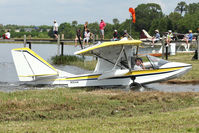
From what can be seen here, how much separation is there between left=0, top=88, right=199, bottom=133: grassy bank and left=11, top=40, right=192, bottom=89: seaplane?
4.81 ft

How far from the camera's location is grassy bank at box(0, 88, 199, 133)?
8.38 metres

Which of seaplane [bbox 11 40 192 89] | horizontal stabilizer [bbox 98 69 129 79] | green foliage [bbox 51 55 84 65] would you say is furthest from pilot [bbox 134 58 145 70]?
green foliage [bbox 51 55 84 65]

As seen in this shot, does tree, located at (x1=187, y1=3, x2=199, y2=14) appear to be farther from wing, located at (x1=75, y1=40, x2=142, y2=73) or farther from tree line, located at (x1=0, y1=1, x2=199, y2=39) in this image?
wing, located at (x1=75, y1=40, x2=142, y2=73)

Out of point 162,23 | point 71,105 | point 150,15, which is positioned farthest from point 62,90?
point 150,15

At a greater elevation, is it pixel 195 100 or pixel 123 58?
pixel 123 58

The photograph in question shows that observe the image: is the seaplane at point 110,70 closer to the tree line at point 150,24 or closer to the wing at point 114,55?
the wing at point 114,55

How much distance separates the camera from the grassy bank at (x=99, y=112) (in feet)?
27.5

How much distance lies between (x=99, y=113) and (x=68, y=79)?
5.42m

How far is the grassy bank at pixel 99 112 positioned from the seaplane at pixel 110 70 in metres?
1.47

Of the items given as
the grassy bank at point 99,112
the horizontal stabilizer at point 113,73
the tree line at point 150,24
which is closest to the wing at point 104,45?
the horizontal stabilizer at point 113,73

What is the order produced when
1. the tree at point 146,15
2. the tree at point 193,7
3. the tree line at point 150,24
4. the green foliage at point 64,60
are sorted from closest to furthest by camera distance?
the green foliage at point 64,60 → the tree line at point 150,24 → the tree at point 146,15 → the tree at point 193,7

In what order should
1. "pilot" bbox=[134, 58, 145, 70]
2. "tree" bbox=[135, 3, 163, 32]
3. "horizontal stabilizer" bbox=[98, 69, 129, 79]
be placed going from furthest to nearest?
"tree" bbox=[135, 3, 163, 32] → "pilot" bbox=[134, 58, 145, 70] → "horizontal stabilizer" bbox=[98, 69, 129, 79]

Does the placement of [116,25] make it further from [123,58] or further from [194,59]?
[123,58]

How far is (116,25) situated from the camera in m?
138
